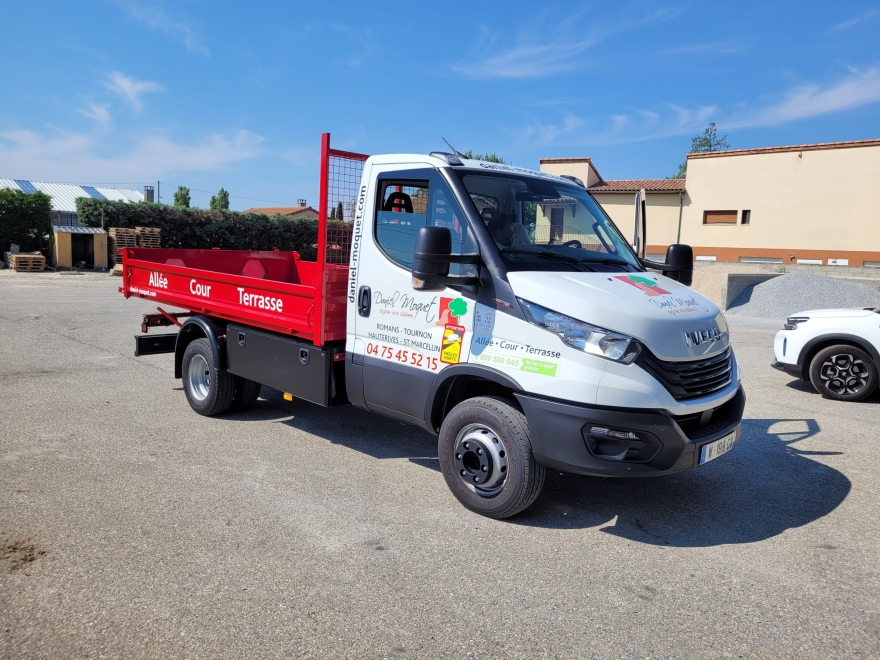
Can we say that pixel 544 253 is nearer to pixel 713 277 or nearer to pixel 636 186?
pixel 713 277

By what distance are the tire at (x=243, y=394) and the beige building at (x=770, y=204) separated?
27.9 metres

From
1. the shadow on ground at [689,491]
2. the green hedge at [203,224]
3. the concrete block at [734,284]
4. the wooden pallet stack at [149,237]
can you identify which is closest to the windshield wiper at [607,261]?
the shadow on ground at [689,491]

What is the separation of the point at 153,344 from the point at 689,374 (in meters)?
5.82

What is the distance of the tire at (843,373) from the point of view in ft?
25.8

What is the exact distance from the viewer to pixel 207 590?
10.8 feet

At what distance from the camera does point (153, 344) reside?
734 centimetres

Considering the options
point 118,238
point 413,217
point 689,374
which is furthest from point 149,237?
point 689,374

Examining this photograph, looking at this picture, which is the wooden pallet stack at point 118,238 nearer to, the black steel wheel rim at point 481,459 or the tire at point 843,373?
the tire at point 843,373

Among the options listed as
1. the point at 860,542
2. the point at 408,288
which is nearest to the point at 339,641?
the point at 408,288

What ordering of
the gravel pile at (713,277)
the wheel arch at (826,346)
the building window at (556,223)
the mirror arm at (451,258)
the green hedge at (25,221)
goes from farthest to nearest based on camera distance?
the green hedge at (25,221), the gravel pile at (713,277), the wheel arch at (826,346), the building window at (556,223), the mirror arm at (451,258)

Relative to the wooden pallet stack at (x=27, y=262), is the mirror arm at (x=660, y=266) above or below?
above

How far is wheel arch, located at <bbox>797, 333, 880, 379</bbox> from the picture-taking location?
25.6 feet

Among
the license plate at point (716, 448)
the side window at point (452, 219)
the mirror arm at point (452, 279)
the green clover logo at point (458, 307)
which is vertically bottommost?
the license plate at point (716, 448)

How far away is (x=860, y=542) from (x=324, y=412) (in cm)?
488
